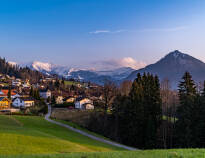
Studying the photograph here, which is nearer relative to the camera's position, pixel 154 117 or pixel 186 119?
pixel 186 119

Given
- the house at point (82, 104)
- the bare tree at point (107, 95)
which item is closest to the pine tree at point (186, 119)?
the bare tree at point (107, 95)

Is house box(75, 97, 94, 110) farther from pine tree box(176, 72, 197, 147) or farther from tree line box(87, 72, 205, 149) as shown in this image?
pine tree box(176, 72, 197, 147)

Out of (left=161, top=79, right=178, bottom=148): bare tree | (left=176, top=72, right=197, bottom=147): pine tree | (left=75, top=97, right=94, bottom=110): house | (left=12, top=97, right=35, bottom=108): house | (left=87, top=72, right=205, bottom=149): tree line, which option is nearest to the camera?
(left=176, top=72, right=197, bottom=147): pine tree

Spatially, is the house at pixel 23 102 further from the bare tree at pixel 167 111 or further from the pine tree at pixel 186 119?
the pine tree at pixel 186 119

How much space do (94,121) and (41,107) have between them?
24349 millimetres

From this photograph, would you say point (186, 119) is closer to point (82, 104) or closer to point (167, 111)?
point (167, 111)

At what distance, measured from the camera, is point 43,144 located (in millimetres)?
21828

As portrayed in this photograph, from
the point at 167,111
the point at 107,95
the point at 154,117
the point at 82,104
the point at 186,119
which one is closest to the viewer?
the point at 186,119

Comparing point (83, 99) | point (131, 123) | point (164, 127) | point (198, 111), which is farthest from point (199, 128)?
point (83, 99)

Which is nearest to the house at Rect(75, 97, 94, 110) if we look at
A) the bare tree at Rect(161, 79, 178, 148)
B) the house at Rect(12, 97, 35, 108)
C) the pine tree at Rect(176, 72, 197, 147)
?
the house at Rect(12, 97, 35, 108)

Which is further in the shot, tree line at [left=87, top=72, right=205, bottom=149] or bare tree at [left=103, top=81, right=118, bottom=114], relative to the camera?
bare tree at [left=103, top=81, right=118, bottom=114]

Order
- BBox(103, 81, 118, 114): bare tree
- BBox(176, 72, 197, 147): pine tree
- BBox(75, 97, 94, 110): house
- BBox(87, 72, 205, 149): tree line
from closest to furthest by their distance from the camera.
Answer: BBox(176, 72, 197, 147): pine tree → BBox(87, 72, 205, 149): tree line → BBox(103, 81, 118, 114): bare tree → BBox(75, 97, 94, 110): house

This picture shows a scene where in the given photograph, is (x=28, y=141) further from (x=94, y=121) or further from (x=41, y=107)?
(x=41, y=107)

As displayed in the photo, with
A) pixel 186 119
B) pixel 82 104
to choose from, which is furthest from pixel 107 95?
pixel 82 104
